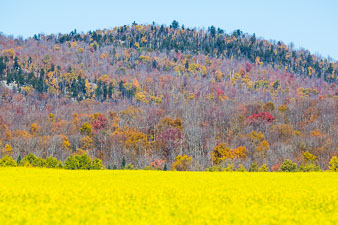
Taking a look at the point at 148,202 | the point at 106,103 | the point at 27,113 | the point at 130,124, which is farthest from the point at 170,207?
the point at 106,103

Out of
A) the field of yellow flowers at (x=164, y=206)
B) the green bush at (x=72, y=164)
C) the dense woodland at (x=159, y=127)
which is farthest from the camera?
the dense woodland at (x=159, y=127)

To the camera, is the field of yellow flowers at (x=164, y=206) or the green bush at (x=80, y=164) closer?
the field of yellow flowers at (x=164, y=206)

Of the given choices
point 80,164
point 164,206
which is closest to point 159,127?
point 80,164

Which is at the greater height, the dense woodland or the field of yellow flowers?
the field of yellow flowers

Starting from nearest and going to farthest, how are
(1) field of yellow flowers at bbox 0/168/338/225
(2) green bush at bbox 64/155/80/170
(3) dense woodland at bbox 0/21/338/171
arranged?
1. (1) field of yellow flowers at bbox 0/168/338/225
2. (2) green bush at bbox 64/155/80/170
3. (3) dense woodland at bbox 0/21/338/171

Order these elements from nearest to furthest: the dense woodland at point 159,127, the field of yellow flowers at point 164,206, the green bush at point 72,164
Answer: the field of yellow flowers at point 164,206
the green bush at point 72,164
the dense woodland at point 159,127

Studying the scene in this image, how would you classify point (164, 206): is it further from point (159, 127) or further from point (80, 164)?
point (159, 127)

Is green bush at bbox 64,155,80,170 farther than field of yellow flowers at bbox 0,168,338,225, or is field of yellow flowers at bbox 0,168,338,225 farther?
green bush at bbox 64,155,80,170

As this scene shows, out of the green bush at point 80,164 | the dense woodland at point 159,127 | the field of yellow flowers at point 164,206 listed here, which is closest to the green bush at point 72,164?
the green bush at point 80,164

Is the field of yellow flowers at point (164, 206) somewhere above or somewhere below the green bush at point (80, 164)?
above

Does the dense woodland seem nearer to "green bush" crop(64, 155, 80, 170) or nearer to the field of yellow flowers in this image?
"green bush" crop(64, 155, 80, 170)

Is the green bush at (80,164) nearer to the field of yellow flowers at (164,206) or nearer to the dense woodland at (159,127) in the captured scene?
the dense woodland at (159,127)

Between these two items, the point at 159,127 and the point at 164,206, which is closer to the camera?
the point at 164,206

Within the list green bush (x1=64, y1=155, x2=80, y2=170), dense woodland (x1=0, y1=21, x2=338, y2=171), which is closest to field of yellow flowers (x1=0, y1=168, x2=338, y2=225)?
green bush (x1=64, y1=155, x2=80, y2=170)
